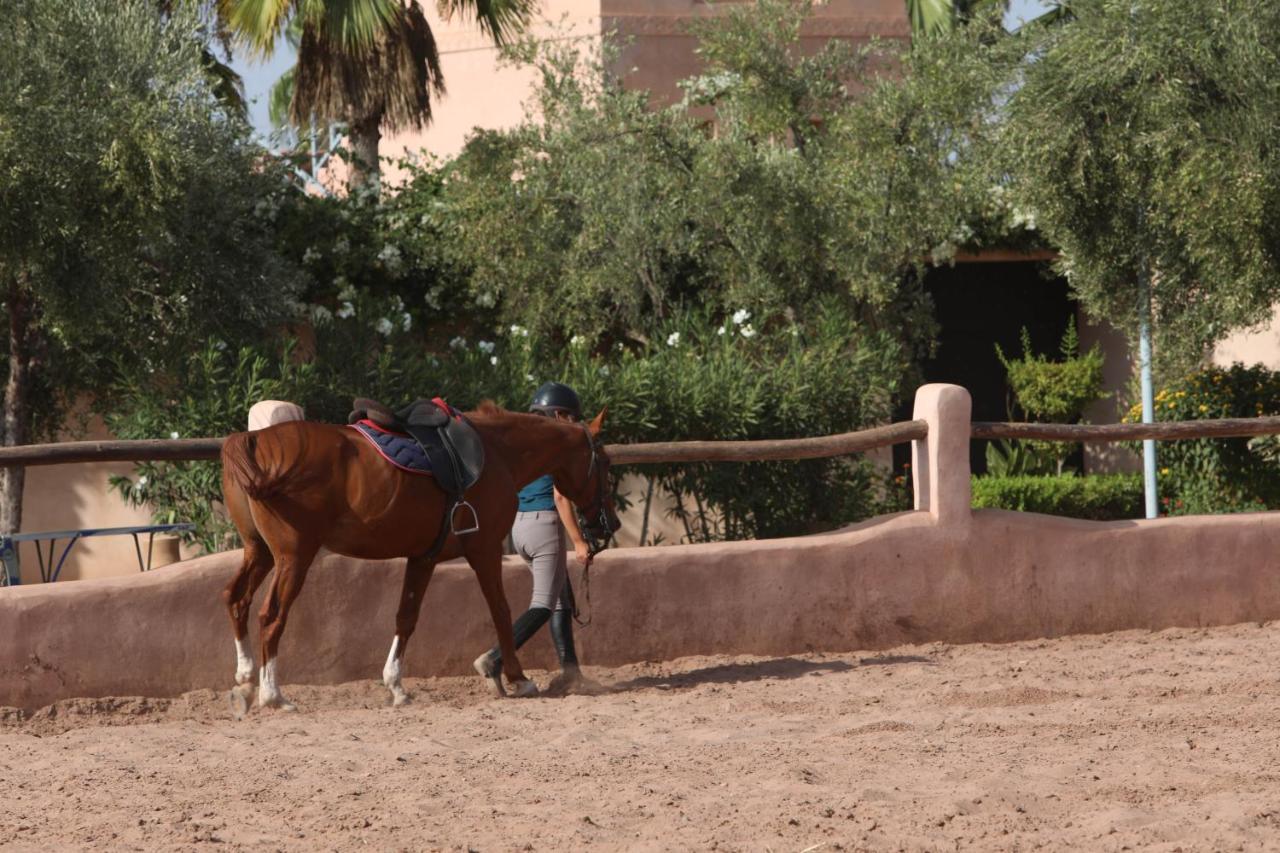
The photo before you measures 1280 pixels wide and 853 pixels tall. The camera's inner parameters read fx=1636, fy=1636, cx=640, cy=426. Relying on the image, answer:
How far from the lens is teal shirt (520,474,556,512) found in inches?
314

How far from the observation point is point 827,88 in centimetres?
1306

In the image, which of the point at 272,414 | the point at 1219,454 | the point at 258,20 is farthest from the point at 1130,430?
the point at 258,20

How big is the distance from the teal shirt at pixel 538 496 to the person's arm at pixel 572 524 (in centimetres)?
5

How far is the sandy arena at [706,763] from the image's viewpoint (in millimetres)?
5082

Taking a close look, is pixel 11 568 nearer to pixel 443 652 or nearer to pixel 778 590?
pixel 443 652

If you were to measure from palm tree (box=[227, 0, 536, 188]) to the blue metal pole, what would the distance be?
699 centimetres

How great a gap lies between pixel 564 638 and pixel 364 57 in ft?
31.2

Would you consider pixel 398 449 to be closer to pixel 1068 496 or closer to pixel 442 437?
pixel 442 437

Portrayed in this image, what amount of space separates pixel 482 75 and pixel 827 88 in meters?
8.56

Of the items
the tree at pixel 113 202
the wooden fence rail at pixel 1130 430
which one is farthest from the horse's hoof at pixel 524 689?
the tree at pixel 113 202

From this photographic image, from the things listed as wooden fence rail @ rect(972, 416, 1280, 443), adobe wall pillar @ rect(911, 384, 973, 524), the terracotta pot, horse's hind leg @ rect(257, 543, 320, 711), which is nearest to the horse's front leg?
horse's hind leg @ rect(257, 543, 320, 711)

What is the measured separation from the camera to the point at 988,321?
61.6ft

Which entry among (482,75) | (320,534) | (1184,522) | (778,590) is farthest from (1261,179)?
(482,75)

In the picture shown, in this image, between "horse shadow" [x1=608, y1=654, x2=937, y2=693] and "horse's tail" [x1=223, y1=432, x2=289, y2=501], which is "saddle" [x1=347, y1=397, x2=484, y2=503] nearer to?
"horse's tail" [x1=223, y1=432, x2=289, y2=501]
